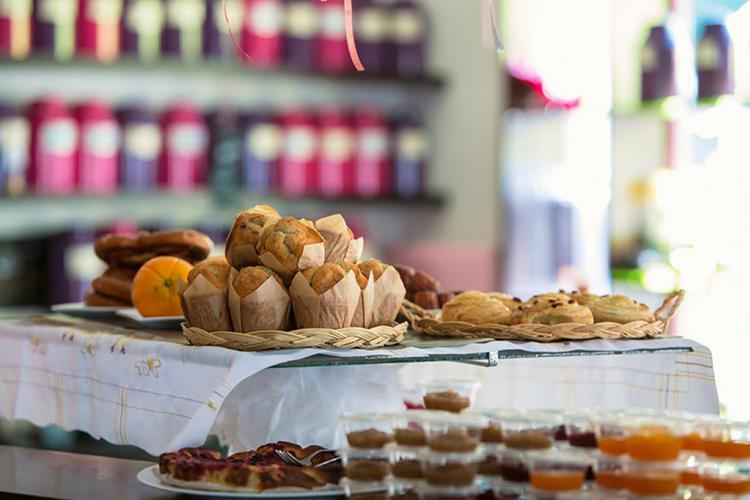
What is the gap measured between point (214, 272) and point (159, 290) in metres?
0.33

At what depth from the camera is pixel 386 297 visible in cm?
173

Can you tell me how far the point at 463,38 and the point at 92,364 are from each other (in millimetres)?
3107

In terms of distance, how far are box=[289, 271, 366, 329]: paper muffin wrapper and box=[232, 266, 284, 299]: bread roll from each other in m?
0.04

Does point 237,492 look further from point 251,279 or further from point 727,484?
point 727,484

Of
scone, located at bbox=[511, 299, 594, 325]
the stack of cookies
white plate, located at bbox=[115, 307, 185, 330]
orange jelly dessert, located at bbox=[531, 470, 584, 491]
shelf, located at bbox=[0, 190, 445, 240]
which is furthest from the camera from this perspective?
shelf, located at bbox=[0, 190, 445, 240]

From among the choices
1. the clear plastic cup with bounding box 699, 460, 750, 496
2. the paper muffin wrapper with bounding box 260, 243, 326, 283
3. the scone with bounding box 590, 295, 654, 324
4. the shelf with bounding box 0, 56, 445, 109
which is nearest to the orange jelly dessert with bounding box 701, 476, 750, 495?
the clear plastic cup with bounding box 699, 460, 750, 496

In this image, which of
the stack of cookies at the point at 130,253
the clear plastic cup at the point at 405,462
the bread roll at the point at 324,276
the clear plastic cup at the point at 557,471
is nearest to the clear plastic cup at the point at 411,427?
the clear plastic cup at the point at 405,462

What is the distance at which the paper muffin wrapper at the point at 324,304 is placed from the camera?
63.7 inches

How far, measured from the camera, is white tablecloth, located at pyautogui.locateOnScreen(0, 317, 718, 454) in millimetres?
1626

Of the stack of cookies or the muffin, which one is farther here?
the stack of cookies

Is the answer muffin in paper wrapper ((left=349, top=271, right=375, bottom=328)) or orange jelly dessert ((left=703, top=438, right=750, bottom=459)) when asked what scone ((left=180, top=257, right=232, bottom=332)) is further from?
orange jelly dessert ((left=703, top=438, right=750, bottom=459))

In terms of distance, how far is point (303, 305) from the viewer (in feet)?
5.36

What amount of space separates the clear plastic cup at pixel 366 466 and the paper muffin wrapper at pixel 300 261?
1.34ft

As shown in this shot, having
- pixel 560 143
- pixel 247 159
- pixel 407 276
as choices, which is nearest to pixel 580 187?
pixel 560 143
